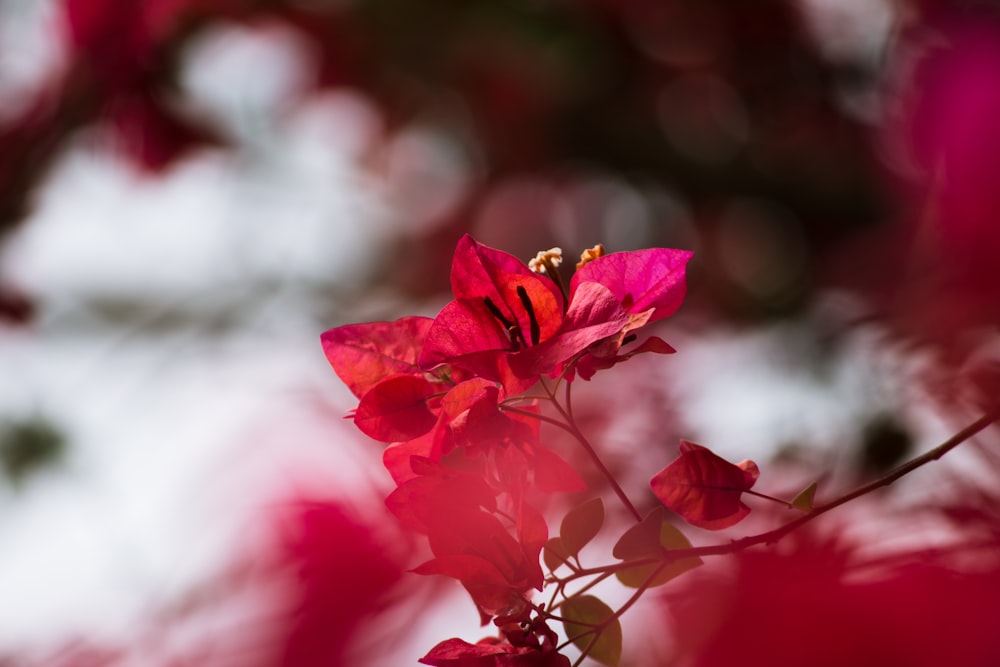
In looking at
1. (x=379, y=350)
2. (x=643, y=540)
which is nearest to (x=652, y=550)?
(x=643, y=540)

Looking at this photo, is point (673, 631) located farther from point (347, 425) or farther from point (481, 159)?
point (481, 159)

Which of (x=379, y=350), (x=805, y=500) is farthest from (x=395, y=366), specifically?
(x=805, y=500)

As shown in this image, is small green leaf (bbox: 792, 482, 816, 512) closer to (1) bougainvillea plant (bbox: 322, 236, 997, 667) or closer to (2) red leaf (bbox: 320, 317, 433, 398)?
(1) bougainvillea plant (bbox: 322, 236, 997, 667)

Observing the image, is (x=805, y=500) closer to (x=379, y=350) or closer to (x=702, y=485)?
(x=702, y=485)

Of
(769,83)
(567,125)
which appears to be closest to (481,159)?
(567,125)

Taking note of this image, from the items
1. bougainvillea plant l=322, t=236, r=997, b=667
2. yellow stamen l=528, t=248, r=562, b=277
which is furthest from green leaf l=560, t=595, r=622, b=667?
yellow stamen l=528, t=248, r=562, b=277

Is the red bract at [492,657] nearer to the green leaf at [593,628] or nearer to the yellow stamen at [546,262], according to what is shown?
the green leaf at [593,628]

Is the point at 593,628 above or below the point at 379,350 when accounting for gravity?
below
